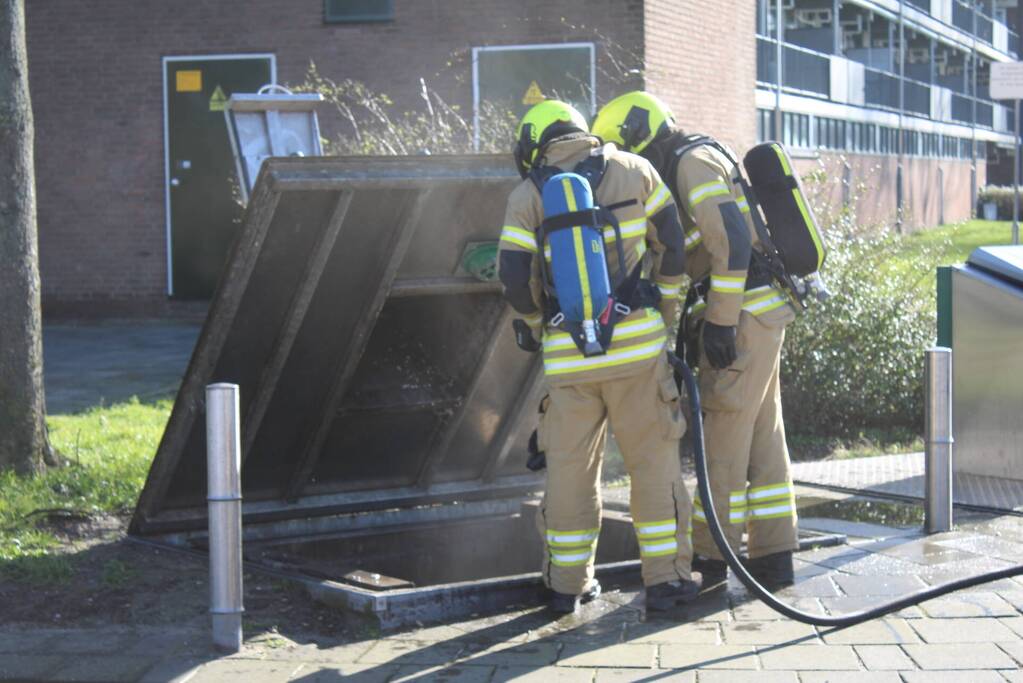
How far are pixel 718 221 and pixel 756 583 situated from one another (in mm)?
1348

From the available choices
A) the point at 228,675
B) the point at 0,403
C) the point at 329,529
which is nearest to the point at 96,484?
the point at 0,403

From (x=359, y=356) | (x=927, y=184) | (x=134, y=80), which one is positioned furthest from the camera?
(x=927, y=184)

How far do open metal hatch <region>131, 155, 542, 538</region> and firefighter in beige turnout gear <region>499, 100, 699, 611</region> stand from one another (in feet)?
2.61

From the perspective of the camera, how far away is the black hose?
16.1ft

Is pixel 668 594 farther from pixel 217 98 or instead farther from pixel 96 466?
pixel 217 98

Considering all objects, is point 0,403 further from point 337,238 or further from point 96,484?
point 337,238

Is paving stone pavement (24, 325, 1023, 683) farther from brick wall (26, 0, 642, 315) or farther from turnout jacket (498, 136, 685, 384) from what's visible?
brick wall (26, 0, 642, 315)

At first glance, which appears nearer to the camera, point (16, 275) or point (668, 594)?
point (668, 594)

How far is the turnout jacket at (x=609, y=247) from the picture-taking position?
201 inches

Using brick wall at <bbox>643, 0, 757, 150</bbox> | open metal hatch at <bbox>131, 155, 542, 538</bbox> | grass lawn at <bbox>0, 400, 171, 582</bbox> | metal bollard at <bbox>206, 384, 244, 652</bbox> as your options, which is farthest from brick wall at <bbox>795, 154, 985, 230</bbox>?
metal bollard at <bbox>206, 384, 244, 652</bbox>

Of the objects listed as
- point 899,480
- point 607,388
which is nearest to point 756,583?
point 607,388

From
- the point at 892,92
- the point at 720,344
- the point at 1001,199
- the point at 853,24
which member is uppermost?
the point at 853,24

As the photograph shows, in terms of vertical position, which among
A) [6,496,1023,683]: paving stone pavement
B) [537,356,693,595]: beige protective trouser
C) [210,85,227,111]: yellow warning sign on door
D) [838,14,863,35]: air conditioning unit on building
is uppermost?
[838,14,863,35]: air conditioning unit on building

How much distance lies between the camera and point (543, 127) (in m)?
5.23
